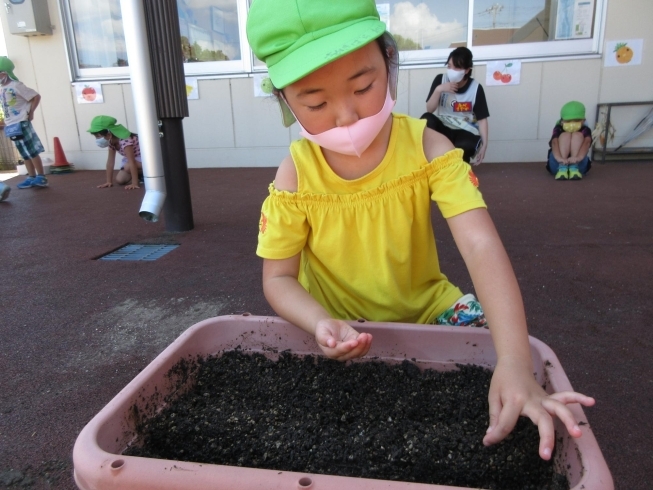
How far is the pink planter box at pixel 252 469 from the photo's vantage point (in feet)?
1.93

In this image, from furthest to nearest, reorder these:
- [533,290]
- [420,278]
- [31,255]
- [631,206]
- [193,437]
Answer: [631,206], [31,255], [533,290], [420,278], [193,437]

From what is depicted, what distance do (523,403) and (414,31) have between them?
5768mm

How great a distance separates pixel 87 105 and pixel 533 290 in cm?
626

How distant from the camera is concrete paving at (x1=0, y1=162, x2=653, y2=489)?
1.33 meters

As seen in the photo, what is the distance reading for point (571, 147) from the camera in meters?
4.78

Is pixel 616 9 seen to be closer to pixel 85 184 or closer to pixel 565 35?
pixel 565 35

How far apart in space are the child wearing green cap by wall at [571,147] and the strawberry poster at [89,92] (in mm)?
5390

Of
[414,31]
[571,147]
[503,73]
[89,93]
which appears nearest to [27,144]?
[89,93]

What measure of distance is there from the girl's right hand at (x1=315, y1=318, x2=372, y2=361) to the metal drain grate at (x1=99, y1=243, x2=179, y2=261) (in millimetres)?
2107

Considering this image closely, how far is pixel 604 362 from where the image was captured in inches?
61.6

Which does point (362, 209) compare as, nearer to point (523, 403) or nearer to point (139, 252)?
point (523, 403)

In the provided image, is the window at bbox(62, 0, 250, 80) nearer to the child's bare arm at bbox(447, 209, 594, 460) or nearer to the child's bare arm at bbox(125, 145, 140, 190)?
the child's bare arm at bbox(125, 145, 140, 190)

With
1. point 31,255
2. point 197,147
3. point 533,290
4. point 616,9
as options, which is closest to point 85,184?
point 197,147

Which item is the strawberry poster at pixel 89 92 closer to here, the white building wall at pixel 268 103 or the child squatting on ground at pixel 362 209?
the white building wall at pixel 268 103
